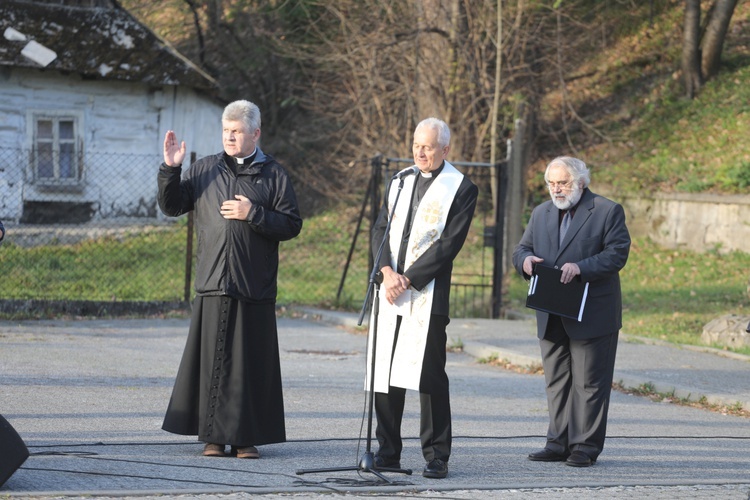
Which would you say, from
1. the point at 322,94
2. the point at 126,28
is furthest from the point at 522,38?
the point at 126,28

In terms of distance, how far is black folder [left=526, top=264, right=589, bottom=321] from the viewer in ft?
22.9

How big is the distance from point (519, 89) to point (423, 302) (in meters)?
16.9

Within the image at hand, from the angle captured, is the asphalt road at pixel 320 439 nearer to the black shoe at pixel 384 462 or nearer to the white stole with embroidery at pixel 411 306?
the black shoe at pixel 384 462

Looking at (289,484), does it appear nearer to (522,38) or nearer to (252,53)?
(522,38)

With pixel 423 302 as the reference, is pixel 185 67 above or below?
above

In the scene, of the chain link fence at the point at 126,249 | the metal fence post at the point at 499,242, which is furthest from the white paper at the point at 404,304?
the metal fence post at the point at 499,242

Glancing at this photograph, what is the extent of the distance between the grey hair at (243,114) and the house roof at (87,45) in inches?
685

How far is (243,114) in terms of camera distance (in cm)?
673

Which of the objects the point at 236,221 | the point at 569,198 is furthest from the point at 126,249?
the point at 569,198

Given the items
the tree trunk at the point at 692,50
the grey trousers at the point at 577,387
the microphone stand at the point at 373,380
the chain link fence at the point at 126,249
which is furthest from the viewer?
the tree trunk at the point at 692,50

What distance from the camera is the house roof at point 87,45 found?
2303 cm

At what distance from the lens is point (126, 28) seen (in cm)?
2434

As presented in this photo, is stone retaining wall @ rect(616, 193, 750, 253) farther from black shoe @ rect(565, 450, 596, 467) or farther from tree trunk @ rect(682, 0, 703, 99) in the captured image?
black shoe @ rect(565, 450, 596, 467)

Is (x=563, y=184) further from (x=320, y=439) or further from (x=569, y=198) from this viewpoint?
(x=320, y=439)
